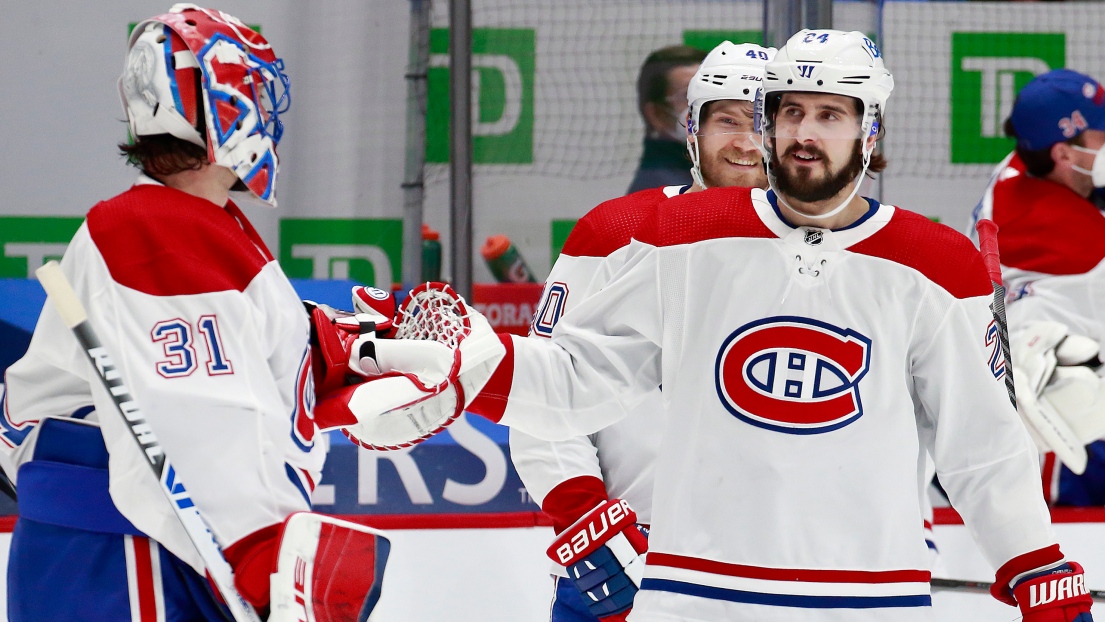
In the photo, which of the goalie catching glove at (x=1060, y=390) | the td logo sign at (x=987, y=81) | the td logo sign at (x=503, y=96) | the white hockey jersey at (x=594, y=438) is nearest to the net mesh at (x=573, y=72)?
the td logo sign at (x=503, y=96)

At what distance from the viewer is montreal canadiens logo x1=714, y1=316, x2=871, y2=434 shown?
1429 mm

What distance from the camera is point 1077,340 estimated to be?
321 cm

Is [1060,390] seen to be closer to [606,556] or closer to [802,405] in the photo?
[606,556]

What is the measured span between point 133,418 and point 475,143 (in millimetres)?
3151

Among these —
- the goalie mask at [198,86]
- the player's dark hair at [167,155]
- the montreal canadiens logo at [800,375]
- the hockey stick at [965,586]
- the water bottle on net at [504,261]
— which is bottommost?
the hockey stick at [965,586]

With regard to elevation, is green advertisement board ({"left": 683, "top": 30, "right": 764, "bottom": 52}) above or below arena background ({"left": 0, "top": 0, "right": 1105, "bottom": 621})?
above

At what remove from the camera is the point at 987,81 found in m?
5.14

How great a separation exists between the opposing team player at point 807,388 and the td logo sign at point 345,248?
212cm

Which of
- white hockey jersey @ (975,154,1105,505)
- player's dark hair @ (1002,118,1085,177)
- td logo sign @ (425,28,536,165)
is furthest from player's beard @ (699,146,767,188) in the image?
td logo sign @ (425,28,536,165)

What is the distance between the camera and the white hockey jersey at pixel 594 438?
78.0 inches

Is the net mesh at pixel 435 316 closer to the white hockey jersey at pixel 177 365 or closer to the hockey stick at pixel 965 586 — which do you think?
the white hockey jersey at pixel 177 365

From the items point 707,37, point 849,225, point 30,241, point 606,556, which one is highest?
point 707,37

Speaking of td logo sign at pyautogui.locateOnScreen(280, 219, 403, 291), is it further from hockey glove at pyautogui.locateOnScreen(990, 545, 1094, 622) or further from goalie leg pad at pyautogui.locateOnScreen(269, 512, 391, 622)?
hockey glove at pyautogui.locateOnScreen(990, 545, 1094, 622)

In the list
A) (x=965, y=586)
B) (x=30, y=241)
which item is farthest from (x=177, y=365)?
(x=30, y=241)
